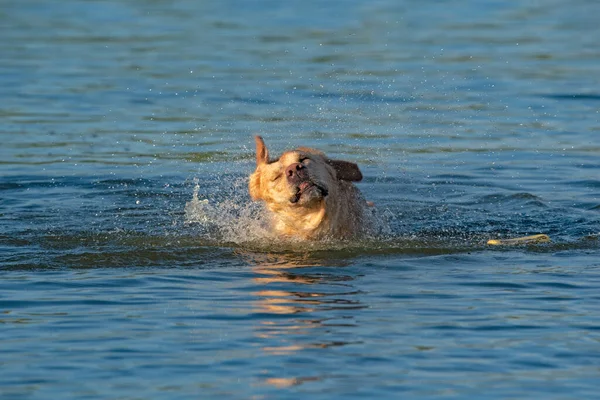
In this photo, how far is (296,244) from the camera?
10641 mm

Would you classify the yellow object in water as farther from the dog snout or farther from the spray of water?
the dog snout

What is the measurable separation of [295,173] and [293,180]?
2.2 inches

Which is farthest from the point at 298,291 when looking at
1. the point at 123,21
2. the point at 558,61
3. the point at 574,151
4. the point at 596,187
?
the point at 123,21

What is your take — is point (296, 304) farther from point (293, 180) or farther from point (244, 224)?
point (244, 224)

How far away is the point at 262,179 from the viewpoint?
10.3 m

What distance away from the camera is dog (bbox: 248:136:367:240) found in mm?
10117

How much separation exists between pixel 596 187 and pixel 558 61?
7925 mm

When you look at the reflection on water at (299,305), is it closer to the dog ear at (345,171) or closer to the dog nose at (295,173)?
the dog nose at (295,173)

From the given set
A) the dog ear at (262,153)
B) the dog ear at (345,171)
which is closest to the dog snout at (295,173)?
the dog ear at (262,153)

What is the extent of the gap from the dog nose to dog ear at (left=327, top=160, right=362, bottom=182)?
0.57 metres

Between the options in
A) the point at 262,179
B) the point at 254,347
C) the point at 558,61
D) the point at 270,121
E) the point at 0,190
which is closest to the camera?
the point at 254,347

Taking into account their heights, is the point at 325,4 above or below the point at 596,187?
above

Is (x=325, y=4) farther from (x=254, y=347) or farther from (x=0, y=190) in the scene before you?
(x=254, y=347)

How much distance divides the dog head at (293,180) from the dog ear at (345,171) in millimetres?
54
